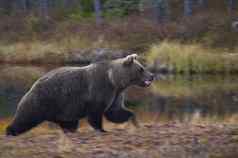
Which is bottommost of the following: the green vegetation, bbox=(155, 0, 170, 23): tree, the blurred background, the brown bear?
the green vegetation

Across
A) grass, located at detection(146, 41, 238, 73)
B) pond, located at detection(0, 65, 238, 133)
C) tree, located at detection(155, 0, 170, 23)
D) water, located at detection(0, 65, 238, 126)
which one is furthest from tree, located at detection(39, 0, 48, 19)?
grass, located at detection(146, 41, 238, 73)

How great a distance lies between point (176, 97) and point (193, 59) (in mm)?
8699

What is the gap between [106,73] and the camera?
11.7 metres

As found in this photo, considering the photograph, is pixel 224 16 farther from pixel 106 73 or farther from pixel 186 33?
pixel 106 73

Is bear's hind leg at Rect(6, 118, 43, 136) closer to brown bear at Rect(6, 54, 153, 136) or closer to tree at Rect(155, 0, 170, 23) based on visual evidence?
brown bear at Rect(6, 54, 153, 136)

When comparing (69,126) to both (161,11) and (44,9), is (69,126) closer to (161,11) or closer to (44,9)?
(161,11)

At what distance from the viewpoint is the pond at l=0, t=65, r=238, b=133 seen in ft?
63.7

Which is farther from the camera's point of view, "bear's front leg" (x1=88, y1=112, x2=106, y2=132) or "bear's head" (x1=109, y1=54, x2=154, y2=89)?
"bear's head" (x1=109, y1=54, x2=154, y2=89)

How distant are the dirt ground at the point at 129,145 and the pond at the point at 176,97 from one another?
5.53 m

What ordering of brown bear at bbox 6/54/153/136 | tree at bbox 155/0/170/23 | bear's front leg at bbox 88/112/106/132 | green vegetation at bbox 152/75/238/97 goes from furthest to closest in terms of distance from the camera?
tree at bbox 155/0/170/23 → green vegetation at bbox 152/75/238/97 → bear's front leg at bbox 88/112/106/132 → brown bear at bbox 6/54/153/136

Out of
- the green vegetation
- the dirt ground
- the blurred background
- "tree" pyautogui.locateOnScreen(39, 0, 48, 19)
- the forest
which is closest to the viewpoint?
the dirt ground

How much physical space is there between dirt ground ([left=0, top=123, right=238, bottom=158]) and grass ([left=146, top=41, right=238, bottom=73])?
21.0 meters

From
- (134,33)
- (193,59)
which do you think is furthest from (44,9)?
(193,59)

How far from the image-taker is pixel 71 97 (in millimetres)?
11469
